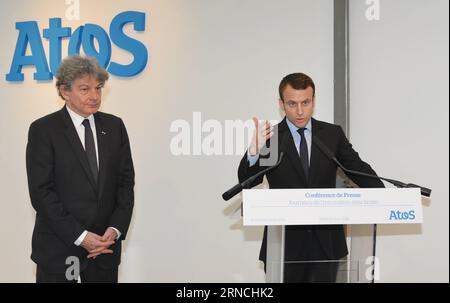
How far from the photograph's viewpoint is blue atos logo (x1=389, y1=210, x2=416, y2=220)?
2.33 metres

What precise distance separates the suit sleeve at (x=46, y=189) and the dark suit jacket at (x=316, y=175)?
2.84ft

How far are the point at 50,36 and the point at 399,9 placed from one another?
8.89 feet

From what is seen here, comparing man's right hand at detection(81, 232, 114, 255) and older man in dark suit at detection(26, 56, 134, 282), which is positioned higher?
older man in dark suit at detection(26, 56, 134, 282)

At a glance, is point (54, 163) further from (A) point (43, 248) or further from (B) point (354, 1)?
(B) point (354, 1)

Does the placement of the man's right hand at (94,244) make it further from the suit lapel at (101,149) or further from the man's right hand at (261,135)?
the man's right hand at (261,135)

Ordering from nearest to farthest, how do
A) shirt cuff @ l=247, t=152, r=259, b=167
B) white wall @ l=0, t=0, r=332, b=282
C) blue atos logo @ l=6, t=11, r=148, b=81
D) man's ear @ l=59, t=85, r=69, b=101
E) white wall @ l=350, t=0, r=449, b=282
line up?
shirt cuff @ l=247, t=152, r=259, b=167
man's ear @ l=59, t=85, r=69, b=101
white wall @ l=350, t=0, r=449, b=282
white wall @ l=0, t=0, r=332, b=282
blue atos logo @ l=6, t=11, r=148, b=81

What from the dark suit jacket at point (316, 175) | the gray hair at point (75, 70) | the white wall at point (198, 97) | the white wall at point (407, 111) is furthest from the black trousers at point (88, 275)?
the white wall at point (407, 111)

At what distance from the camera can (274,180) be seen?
2.93 meters

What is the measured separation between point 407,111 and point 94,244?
7.85 feet

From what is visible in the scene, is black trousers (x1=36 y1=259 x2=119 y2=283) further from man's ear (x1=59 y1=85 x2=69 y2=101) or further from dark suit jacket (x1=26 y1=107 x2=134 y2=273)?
man's ear (x1=59 y1=85 x2=69 y2=101)

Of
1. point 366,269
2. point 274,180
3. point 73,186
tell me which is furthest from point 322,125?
point 73,186

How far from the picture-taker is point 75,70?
118 inches

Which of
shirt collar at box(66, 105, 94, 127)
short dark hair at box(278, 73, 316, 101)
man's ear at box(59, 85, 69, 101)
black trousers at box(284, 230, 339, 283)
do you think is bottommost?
black trousers at box(284, 230, 339, 283)

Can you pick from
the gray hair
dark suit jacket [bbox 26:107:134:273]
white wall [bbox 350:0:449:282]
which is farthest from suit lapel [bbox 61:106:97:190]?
white wall [bbox 350:0:449:282]
